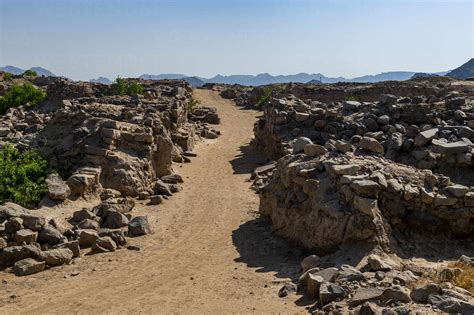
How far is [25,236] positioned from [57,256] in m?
0.97

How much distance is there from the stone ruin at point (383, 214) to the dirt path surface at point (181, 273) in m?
0.69

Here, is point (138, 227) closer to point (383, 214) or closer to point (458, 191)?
point (383, 214)

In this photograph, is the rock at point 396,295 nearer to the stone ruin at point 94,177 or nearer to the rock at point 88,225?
the stone ruin at point 94,177

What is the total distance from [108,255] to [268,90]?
38.3 metres

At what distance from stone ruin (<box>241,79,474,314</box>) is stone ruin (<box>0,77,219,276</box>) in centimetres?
437

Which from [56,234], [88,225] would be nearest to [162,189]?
[88,225]

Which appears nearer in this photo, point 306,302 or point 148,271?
point 306,302

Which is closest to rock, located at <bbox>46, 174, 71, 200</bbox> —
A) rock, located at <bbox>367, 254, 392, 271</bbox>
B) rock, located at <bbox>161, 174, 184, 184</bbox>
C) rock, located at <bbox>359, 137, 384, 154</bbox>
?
rock, located at <bbox>161, 174, 184, 184</bbox>

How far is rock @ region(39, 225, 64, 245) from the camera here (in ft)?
36.8

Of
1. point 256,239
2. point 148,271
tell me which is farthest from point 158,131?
point 148,271

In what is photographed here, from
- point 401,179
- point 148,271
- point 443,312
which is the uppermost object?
point 401,179

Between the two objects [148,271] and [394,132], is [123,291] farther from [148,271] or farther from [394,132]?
[394,132]

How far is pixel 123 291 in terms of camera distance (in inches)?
361

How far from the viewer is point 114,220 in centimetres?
1277
